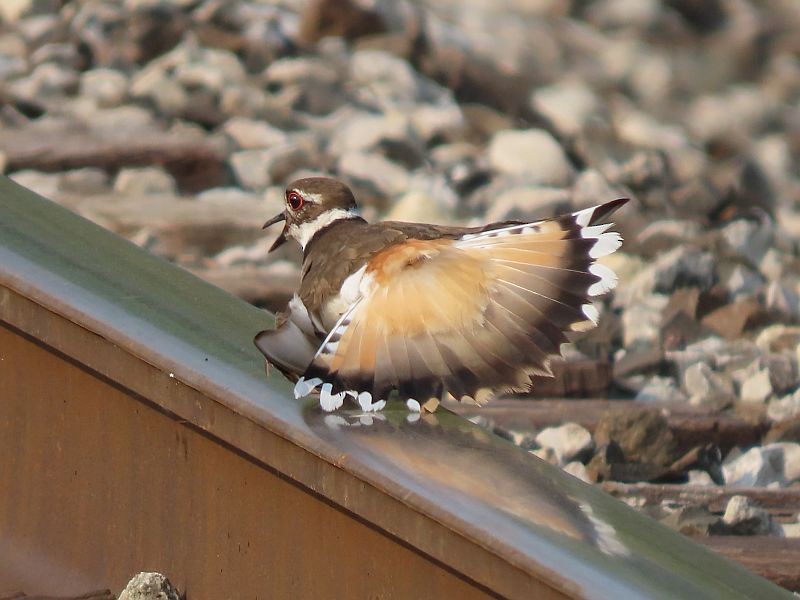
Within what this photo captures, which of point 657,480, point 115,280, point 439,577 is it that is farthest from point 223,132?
point 439,577

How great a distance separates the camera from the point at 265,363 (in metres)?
2.24

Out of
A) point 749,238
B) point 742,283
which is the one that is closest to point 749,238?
point 749,238

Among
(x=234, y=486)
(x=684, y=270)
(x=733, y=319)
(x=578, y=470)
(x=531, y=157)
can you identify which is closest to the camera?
(x=234, y=486)

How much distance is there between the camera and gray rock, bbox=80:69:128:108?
5.63 meters

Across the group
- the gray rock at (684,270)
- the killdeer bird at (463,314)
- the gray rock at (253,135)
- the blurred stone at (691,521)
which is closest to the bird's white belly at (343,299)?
the killdeer bird at (463,314)

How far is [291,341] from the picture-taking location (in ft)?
7.45

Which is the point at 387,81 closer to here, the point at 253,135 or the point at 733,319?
the point at 253,135

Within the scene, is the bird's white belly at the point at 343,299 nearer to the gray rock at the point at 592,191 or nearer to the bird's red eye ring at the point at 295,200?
the bird's red eye ring at the point at 295,200

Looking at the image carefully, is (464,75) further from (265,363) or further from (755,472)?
(265,363)

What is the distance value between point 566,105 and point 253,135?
124 cm

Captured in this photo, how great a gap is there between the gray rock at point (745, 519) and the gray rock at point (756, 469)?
0.35 metres

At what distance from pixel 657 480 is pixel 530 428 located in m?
0.30

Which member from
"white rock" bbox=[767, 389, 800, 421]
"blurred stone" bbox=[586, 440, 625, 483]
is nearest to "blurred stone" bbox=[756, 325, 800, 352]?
"white rock" bbox=[767, 389, 800, 421]

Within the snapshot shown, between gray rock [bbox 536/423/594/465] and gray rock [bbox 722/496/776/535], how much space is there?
459 millimetres
